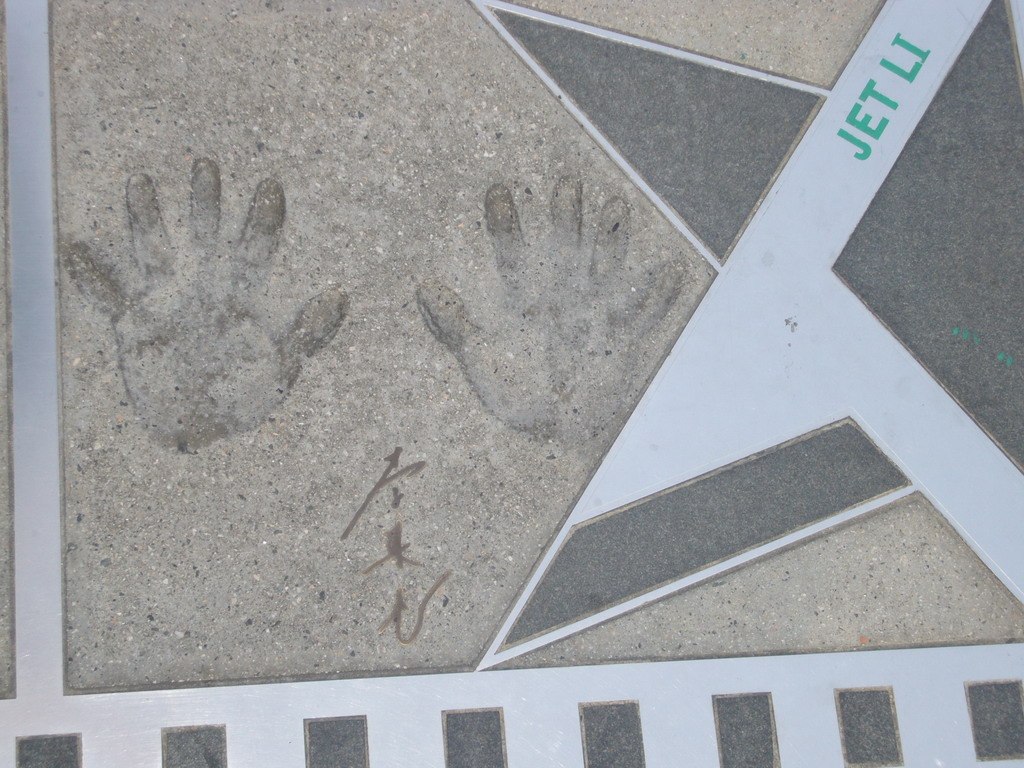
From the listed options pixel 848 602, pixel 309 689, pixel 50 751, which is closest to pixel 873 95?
pixel 848 602

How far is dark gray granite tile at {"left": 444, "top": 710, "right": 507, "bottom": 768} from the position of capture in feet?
6.84

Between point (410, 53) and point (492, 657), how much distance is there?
2314mm

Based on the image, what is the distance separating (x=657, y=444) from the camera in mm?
2150

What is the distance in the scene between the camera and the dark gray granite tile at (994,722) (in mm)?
2137

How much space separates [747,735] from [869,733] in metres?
0.47

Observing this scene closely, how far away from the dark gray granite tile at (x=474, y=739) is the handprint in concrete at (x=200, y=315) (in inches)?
53.9

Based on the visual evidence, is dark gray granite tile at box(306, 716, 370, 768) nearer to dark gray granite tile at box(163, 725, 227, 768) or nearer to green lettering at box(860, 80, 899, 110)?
dark gray granite tile at box(163, 725, 227, 768)

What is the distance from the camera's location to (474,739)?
6.86 feet

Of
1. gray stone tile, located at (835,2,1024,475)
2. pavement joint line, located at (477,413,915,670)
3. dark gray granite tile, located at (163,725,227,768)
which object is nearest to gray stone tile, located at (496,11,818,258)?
gray stone tile, located at (835,2,1024,475)

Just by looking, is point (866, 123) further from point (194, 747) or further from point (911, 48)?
point (194, 747)

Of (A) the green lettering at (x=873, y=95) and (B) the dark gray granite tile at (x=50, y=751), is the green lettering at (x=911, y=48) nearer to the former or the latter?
(A) the green lettering at (x=873, y=95)

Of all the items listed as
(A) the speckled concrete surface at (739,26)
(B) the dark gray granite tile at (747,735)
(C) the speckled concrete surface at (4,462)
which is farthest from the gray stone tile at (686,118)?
(C) the speckled concrete surface at (4,462)

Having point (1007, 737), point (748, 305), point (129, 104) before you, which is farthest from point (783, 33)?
point (1007, 737)

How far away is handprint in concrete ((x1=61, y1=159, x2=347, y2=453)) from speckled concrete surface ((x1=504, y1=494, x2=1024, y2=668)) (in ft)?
5.16
